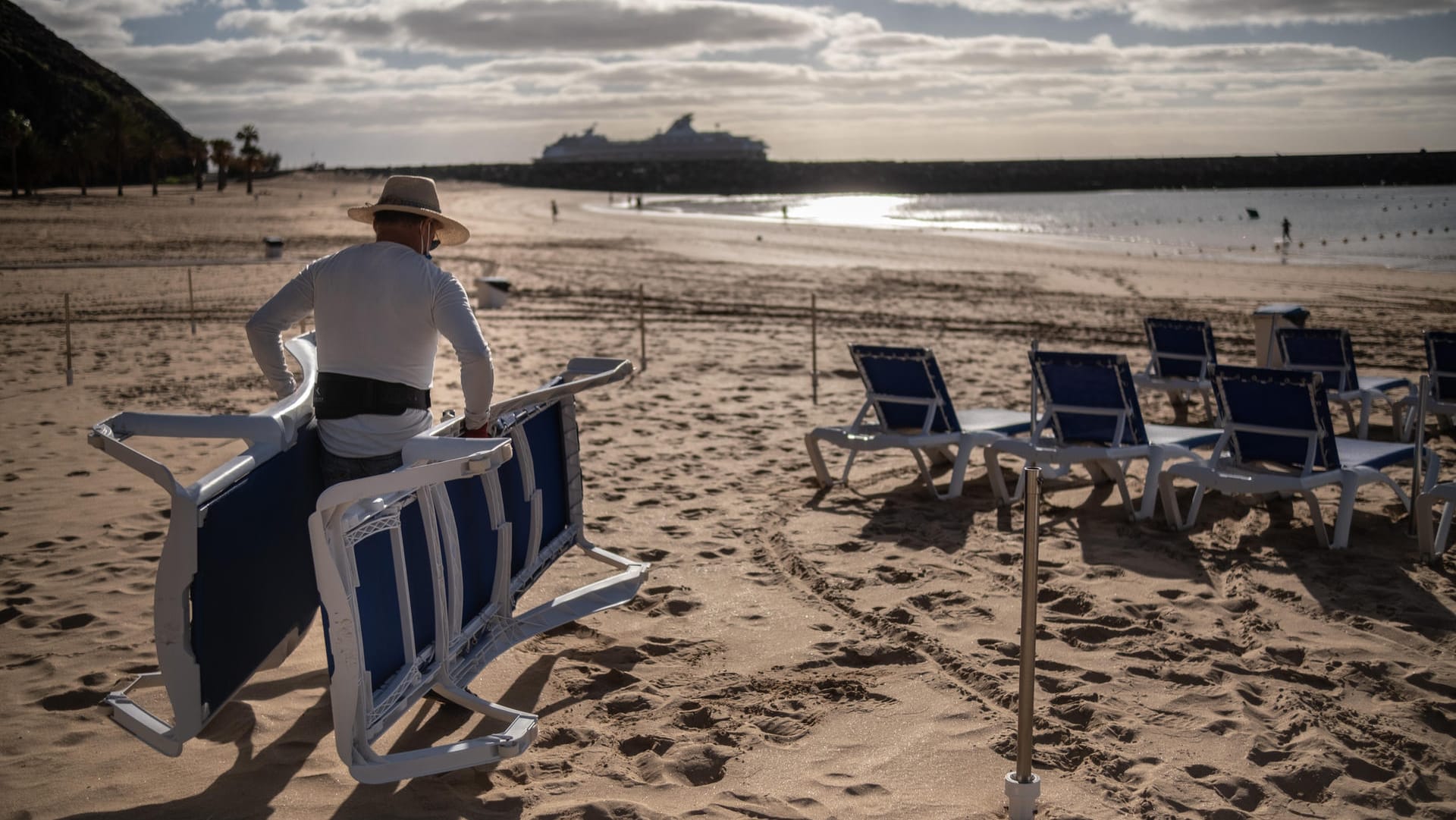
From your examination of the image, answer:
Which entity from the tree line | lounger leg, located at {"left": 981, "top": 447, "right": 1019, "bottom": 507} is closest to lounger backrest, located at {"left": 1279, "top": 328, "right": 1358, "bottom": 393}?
lounger leg, located at {"left": 981, "top": 447, "right": 1019, "bottom": 507}

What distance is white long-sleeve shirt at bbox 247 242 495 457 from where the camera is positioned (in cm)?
320

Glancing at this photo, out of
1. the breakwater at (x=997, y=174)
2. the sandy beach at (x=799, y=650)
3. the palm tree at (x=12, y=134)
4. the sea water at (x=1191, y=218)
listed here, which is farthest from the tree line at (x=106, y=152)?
the sandy beach at (x=799, y=650)

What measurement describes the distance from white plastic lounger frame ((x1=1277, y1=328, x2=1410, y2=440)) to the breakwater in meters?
105

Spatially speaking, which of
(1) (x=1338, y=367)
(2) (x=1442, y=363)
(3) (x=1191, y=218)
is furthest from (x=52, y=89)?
(2) (x=1442, y=363)

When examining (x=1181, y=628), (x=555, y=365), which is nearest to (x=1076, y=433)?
(x=1181, y=628)

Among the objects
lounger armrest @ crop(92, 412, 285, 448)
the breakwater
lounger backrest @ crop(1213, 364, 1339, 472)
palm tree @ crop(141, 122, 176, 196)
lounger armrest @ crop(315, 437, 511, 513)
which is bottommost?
lounger backrest @ crop(1213, 364, 1339, 472)

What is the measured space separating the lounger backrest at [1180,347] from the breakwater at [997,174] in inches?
4101

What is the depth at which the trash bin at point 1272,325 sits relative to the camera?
332 inches

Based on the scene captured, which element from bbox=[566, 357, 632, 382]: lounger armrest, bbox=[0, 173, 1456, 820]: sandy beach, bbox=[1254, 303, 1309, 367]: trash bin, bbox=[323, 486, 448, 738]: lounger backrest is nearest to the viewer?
bbox=[323, 486, 448, 738]: lounger backrest

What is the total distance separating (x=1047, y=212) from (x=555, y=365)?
253ft

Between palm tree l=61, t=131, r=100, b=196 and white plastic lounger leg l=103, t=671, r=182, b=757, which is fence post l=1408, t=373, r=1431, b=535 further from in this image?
palm tree l=61, t=131, r=100, b=196

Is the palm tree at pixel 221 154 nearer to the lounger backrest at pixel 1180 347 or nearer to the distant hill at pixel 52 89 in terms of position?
the distant hill at pixel 52 89

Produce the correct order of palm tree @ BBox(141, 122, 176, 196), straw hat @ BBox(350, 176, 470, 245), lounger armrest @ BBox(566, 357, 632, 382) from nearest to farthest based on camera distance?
straw hat @ BBox(350, 176, 470, 245)
lounger armrest @ BBox(566, 357, 632, 382)
palm tree @ BBox(141, 122, 176, 196)

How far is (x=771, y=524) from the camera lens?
19.3 ft
